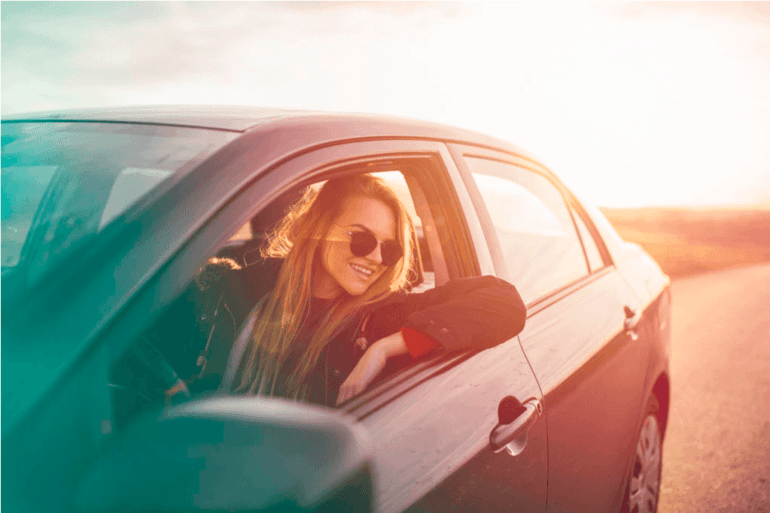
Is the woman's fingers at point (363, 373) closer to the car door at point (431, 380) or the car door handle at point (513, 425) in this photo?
the car door at point (431, 380)

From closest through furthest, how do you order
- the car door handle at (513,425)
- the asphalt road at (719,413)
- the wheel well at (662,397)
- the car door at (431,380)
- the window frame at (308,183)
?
the window frame at (308,183) → the car door at (431,380) → the car door handle at (513,425) → the wheel well at (662,397) → the asphalt road at (719,413)

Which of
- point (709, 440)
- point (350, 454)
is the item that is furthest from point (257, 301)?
point (709, 440)

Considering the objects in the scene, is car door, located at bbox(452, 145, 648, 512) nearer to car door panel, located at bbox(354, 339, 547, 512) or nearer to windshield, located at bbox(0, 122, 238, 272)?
car door panel, located at bbox(354, 339, 547, 512)

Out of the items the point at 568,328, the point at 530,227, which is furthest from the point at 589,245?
the point at 568,328

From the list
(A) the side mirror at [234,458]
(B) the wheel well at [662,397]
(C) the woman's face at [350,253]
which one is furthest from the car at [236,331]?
(B) the wheel well at [662,397]

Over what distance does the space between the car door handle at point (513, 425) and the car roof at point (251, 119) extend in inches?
31.8

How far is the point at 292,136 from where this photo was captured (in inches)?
49.0

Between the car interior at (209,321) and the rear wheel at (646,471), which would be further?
the rear wheel at (646,471)

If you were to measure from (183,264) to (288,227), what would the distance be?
0.93 metres

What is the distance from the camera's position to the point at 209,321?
1561 millimetres

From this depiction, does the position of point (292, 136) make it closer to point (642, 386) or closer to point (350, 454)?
point (350, 454)

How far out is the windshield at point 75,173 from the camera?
109 cm

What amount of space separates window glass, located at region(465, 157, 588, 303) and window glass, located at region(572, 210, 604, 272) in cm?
7

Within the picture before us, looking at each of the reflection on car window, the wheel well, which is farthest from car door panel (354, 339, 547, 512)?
the wheel well
